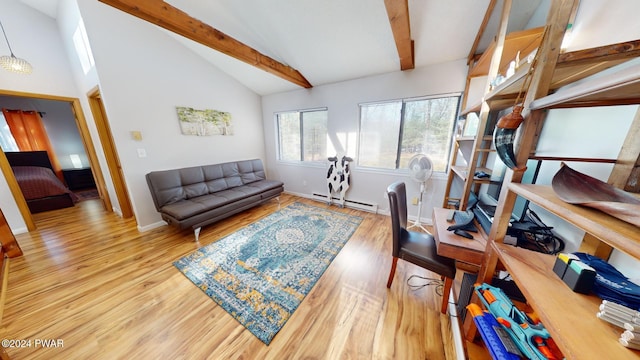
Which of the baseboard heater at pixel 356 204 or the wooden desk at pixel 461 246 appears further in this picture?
the baseboard heater at pixel 356 204

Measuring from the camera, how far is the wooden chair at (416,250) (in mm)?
1327

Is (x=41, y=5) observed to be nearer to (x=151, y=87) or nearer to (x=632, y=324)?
(x=151, y=87)

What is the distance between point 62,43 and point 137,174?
2368mm

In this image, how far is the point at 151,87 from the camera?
2584 millimetres

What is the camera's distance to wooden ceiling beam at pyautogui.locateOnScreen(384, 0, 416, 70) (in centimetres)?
144

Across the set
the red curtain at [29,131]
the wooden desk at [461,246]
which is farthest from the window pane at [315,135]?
the red curtain at [29,131]

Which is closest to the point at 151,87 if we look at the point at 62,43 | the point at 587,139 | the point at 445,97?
the point at 62,43

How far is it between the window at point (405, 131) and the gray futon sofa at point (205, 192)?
6.55 feet

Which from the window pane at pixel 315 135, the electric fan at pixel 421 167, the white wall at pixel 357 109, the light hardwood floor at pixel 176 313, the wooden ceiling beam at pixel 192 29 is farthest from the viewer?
the window pane at pixel 315 135

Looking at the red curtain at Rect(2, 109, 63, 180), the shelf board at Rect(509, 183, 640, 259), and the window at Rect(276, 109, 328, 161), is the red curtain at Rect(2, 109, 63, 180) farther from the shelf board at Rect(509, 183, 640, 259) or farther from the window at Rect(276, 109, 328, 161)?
the shelf board at Rect(509, 183, 640, 259)

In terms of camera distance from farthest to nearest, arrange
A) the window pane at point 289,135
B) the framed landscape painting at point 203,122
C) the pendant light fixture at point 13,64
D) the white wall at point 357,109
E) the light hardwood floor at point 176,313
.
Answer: the window pane at point 289,135, the framed landscape painting at point 203,122, the white wall at point 357,109, the pendant light fixture at point 13,64, the light hardwood floor at point 176,313

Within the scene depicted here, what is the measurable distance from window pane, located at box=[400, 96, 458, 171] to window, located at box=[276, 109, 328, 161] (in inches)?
58.4

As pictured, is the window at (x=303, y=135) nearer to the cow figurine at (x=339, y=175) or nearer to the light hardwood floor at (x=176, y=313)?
the cow figurine at (x=339, y=175)

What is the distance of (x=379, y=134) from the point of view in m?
3.07
